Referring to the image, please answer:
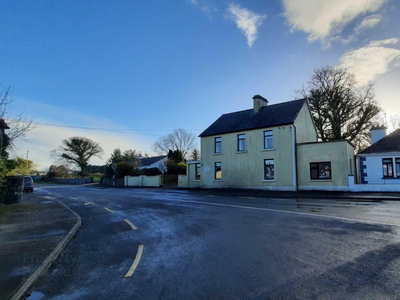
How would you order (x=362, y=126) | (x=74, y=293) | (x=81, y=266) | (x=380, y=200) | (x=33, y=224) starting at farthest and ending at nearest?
1. (x=362, y=126)
2. (x=380, y=200)
3. (x=33, y=224)
4. (x=81, y=266)
5. (x=74, y=293)

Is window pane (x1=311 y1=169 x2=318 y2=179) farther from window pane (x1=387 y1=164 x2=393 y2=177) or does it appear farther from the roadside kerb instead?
the roadside kerb

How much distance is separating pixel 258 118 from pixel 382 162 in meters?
11.8

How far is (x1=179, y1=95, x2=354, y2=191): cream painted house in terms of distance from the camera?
2180 cm

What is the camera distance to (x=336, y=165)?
69.5 ft

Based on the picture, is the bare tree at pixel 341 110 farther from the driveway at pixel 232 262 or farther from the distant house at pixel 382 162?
the driveway at pixel 232 262

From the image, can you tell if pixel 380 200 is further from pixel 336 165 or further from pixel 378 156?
pixel 378 156

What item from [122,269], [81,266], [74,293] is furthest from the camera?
[81,266]

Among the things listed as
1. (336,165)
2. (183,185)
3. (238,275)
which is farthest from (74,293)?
(183,185)

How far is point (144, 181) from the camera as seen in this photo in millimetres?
39406

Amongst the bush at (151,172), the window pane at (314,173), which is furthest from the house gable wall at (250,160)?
the bush at (151,172)

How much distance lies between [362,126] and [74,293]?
3680 cm

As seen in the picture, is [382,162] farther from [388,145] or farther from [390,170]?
[388,145]

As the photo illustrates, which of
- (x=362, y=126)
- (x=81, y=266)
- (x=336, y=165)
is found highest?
(x=362, y=126)

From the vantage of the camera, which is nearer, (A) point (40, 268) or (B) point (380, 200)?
(A) point (40, 268)
